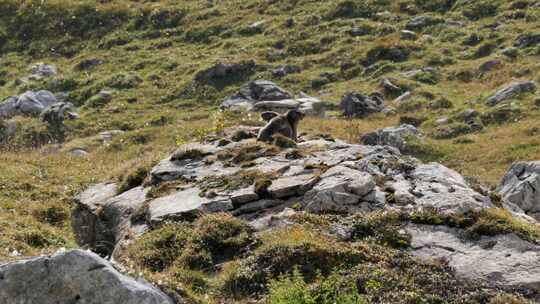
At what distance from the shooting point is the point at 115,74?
4800 cm

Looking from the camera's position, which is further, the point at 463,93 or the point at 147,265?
the point at 463,93

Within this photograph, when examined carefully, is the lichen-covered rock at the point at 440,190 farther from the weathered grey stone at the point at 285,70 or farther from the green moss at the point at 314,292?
the weathered grey stone at the point at 285,70

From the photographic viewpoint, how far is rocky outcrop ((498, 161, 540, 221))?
23.4 metres

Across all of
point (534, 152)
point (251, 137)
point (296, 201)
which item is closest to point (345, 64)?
point (534, 152)

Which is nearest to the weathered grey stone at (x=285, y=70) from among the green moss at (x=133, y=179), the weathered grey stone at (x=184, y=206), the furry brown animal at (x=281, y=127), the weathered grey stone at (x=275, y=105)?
the weathered grey stone at (x=275, y=105)

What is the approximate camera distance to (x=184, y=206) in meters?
18.3

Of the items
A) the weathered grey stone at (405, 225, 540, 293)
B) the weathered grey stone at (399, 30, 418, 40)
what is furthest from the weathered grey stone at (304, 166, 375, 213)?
the weathered grey stone at (399, 30, 418, 40)

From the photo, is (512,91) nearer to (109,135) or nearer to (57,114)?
(109,135)

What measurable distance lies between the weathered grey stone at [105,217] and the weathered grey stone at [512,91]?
69.4 feet

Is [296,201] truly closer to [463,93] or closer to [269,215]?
[269,215]

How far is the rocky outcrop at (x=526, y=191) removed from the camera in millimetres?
23422

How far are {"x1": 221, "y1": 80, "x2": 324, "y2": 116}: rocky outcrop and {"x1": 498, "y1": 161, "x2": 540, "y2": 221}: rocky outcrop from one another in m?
14.1

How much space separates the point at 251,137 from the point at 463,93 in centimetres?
1896

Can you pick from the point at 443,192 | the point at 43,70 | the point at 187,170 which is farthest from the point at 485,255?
the point at 43,70
